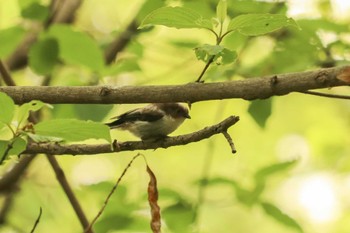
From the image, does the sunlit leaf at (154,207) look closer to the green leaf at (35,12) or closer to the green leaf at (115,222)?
the green leaf at (115,222)

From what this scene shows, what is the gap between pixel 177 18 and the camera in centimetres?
179

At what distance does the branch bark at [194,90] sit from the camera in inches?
68.6

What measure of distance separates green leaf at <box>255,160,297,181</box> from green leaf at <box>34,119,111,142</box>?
1.23 m

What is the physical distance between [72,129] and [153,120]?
66 centimetres

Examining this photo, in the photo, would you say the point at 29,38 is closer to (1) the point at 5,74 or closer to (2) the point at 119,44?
(2) the point at 119,44

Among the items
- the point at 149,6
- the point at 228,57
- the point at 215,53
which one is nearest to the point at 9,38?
the point at 149,6

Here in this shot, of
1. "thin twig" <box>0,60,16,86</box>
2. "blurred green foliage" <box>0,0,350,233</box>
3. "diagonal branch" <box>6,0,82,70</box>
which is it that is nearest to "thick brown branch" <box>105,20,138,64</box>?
"blurred green foliage" <box>0,0,350,233</box>

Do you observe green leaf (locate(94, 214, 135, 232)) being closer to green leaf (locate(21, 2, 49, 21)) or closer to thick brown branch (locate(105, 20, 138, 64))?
green leaf (locate(21, 2, 49, 21))

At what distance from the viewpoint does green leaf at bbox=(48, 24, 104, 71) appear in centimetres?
293

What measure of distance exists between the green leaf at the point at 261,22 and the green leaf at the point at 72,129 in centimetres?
44

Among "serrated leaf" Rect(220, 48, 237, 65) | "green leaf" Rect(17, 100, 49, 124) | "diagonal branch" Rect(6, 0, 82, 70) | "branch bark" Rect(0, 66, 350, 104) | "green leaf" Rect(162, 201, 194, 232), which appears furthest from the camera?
"diagonal branch" Rect(6, 0, 82, 70)

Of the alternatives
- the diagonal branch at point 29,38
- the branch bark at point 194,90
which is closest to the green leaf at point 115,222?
the branch bark at point 194,90

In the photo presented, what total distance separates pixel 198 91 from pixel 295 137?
16.7ft

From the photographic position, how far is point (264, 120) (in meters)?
2.73
